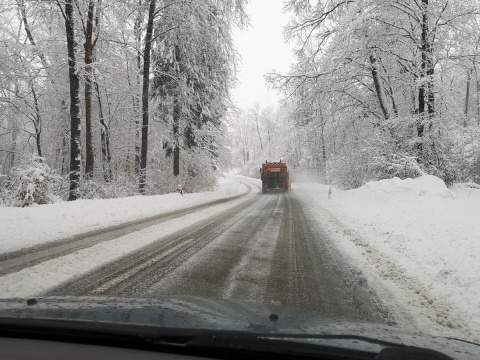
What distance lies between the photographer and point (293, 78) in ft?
54.2

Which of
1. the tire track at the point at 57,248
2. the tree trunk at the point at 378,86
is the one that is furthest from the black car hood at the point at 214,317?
the tree trunk at the point at 378,86

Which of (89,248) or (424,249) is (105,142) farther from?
(424,249)

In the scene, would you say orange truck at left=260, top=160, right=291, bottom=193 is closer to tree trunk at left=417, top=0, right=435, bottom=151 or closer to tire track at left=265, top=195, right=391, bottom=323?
tree trunk at left=417, top=0, right=435, bottom=151

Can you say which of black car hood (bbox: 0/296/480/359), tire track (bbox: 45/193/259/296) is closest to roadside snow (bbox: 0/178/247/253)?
tire track (bbox: 45/193/259/296)

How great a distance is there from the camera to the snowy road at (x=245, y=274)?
3918 millimetres

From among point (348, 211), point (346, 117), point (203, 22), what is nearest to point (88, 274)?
point (348, 211)

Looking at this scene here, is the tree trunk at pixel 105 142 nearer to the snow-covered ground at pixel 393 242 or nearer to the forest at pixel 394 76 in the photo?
the snow-covered ground at pixel 393 242

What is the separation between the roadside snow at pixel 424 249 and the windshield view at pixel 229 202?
43 mm

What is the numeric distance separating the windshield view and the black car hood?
0.8 inches

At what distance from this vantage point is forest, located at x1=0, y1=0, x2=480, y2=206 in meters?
13.4

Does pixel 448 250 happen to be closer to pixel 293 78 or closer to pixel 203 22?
pixel 293 78

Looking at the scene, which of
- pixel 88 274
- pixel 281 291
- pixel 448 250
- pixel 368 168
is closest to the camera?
pixel 281 291

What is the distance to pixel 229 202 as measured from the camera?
55.9 feet

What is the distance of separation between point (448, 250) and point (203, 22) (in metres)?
→ 15.1
